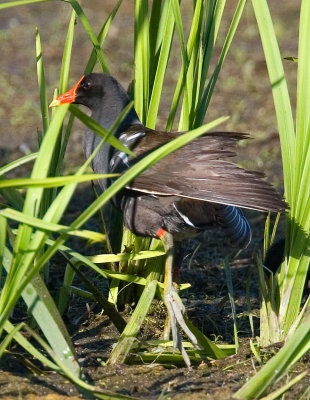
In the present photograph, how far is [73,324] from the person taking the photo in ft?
12.6

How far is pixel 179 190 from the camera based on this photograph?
359 centimetres

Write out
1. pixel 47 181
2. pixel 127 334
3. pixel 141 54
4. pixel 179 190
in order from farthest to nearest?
pixel 141 54 → pixel 179 190 → pixel 127 334 → pixel 47 181

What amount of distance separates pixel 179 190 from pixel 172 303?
524 mm

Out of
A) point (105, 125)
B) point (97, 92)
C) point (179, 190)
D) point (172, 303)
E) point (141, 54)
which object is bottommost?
point (172, 303)

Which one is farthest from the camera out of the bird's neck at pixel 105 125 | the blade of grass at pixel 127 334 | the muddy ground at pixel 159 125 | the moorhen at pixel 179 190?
the bird's neck at pixel 105 125

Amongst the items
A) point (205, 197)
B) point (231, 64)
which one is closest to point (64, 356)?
point (205, 197)

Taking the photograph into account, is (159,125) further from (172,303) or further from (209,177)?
(172,303)

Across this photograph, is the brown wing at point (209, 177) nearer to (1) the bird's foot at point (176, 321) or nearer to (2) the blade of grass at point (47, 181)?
(1) the bird's foot at point (176, 321)

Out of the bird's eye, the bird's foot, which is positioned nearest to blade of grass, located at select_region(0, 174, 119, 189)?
the bird's foot

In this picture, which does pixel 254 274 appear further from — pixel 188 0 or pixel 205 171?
pixel 188 0

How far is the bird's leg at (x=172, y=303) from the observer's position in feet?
10.8

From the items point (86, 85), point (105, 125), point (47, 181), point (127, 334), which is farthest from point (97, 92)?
point (47, 181)

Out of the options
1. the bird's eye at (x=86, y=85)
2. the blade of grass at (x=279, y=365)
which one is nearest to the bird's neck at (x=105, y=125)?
the bird's eye at (x=86, y=85)

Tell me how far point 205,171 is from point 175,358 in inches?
33.6
